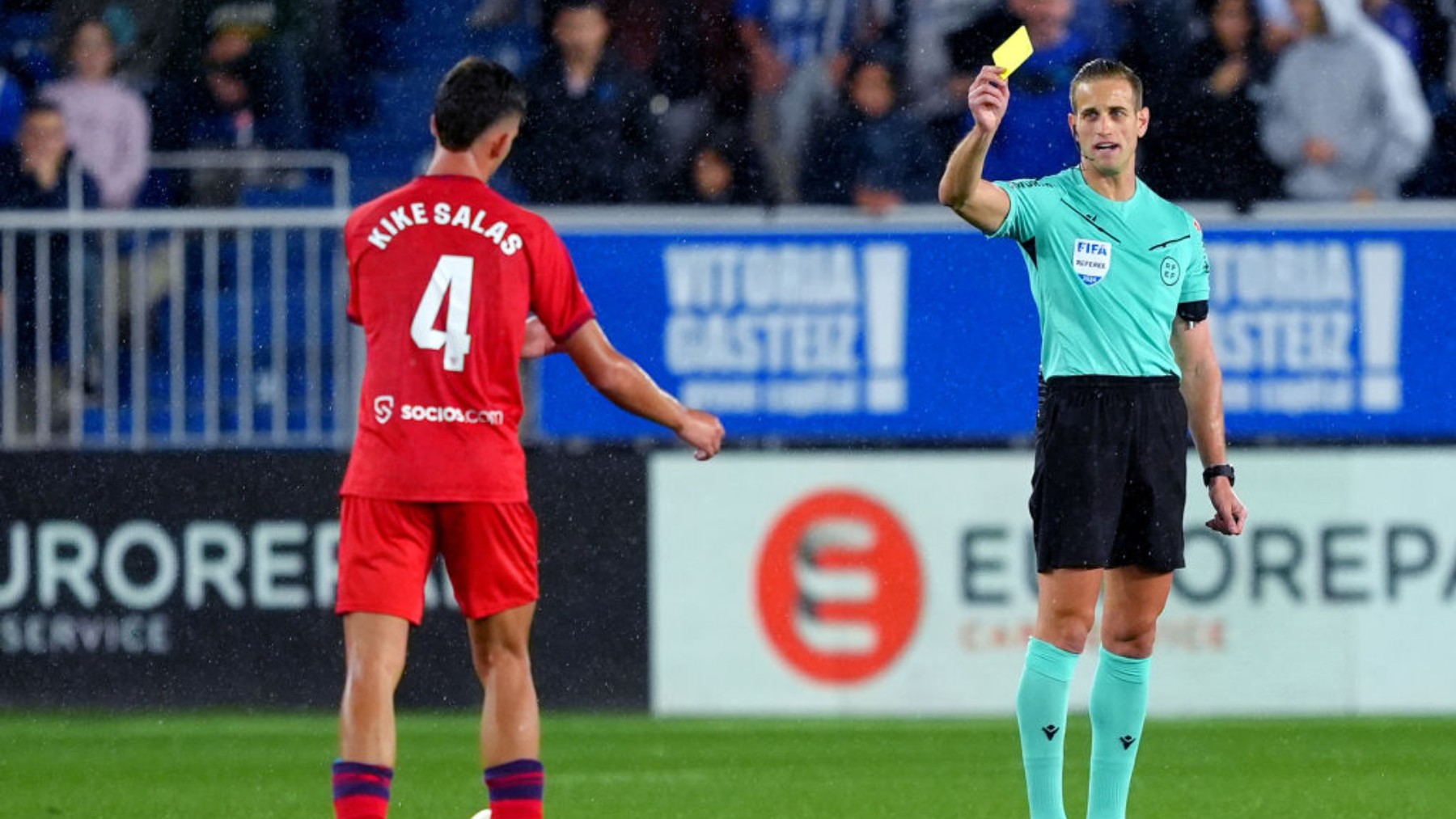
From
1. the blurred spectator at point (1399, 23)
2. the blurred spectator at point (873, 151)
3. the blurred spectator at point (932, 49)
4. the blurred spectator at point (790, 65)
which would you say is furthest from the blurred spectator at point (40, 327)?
the blurred spectator at point (1399, 23)

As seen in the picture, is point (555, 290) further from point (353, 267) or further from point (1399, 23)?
point (1399, 23)

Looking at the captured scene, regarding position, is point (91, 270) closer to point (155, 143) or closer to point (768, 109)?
point (155, 143)

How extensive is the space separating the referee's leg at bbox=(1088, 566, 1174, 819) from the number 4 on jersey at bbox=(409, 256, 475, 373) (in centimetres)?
200

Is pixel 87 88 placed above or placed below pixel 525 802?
above

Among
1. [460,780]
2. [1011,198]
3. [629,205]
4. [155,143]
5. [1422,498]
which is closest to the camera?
[1011,198]

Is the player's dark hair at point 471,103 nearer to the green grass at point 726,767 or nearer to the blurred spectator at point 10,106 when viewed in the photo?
the green grass at point 726,767

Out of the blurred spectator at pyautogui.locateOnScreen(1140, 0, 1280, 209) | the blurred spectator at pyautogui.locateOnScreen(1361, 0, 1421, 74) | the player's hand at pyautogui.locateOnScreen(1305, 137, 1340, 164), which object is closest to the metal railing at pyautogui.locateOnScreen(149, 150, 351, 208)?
the blurred spectator at pyautogui.locateOnScreen(1140, 0, 1280, 209)

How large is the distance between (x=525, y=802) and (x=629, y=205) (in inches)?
243

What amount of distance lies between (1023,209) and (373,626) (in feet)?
6.71

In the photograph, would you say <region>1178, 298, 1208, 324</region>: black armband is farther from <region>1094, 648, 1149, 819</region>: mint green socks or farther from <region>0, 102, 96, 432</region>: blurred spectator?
<region>0, 102, 96, 432</region>: blurred spectator

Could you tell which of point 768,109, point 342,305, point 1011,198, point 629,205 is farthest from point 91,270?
point 1011,198

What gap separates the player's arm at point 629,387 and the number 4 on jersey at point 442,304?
315 millimetres

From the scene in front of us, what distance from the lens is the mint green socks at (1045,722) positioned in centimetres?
653

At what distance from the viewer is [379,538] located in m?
5.65
